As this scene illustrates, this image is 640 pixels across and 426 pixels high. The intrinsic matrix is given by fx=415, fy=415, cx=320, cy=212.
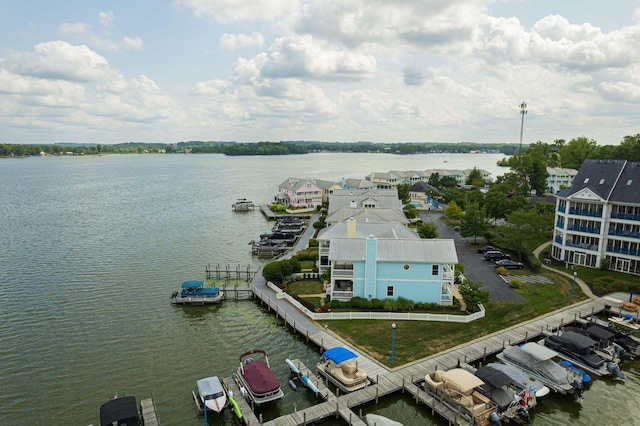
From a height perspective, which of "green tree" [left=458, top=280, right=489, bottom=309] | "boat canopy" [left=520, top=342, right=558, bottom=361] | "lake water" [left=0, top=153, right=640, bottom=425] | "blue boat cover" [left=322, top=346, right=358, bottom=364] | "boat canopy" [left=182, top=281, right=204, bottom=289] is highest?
"green tree" [left=458, top=280, right=489, bottom=309]

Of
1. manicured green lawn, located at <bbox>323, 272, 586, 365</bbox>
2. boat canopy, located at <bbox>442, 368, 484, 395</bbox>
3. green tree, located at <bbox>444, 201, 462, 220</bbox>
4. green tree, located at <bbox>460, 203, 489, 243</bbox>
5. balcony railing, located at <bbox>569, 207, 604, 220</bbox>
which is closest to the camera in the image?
boat canopy, located at <bbox>442, 368, 484, 395</bbox>

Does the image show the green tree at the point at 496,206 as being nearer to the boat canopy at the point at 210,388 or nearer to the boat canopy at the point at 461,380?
the boat canopy at the point at 461,380

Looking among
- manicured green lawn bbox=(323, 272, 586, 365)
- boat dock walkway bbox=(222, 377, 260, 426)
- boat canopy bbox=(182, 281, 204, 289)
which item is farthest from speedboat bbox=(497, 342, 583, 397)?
boat canopy bbox=(182, 281, 204, 289)

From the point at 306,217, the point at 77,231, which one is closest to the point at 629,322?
the point at 306,217

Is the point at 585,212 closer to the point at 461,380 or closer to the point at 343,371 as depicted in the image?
the point at 461,380

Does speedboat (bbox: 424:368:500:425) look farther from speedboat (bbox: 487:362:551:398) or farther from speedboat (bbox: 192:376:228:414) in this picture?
speedboat (bbox: 192:376:228:414)

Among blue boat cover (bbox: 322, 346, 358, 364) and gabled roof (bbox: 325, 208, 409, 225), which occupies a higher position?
gabled roof (bbox: 325, 208, 409, 225)
